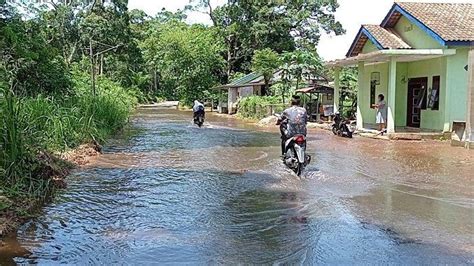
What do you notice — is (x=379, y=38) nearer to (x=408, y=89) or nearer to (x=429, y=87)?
(x=429, y=87)

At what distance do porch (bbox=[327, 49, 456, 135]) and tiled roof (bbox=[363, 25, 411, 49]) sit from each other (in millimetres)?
554

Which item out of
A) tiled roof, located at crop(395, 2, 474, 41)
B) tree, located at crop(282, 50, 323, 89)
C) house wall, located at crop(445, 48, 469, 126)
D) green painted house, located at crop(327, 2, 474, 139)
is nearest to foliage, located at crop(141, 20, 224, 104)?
tree, located at crop(282, 50, 323, 89)

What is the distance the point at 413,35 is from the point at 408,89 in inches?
105

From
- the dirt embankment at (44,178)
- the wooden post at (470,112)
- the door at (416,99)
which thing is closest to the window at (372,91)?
the door at (416,99)

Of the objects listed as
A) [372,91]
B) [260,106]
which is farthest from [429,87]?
[260,106]

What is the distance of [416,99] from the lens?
21875mm

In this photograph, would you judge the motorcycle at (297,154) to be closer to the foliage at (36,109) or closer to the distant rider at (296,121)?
the distant rider at (296,121)

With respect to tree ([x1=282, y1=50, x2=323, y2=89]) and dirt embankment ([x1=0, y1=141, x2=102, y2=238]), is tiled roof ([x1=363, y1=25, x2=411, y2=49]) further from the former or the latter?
dirt embankment ([x1=0, y1=141, x2=102, y2=238])

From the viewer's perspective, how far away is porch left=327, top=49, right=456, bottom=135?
62.2 feet

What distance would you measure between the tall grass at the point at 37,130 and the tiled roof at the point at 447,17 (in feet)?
40.4

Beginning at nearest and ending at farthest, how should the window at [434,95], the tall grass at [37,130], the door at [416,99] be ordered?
the tall grass at [37,130] → the window at [434,95] → the door at [416,99]

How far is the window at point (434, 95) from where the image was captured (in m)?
20.1

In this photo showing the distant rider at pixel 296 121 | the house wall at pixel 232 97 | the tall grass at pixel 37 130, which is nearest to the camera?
the tall grass at pixel 37 130

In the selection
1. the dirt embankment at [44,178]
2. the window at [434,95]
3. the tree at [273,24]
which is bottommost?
the dirt embankment at [44,178]
